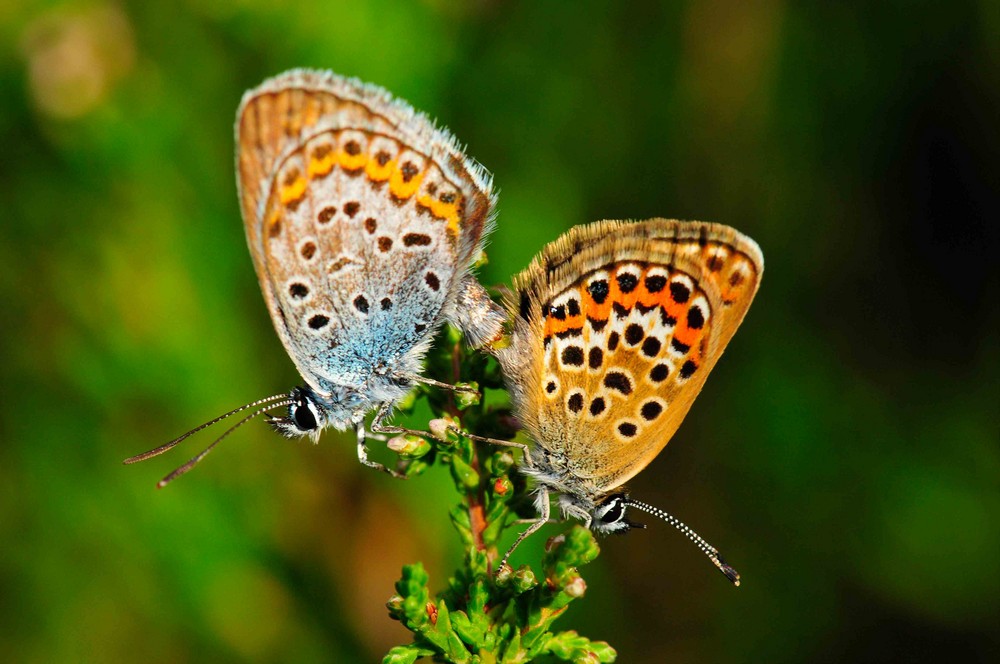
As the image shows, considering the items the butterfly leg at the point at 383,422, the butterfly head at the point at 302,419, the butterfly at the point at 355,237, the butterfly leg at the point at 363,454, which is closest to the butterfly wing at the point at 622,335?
the butterfly at the point at 355,237

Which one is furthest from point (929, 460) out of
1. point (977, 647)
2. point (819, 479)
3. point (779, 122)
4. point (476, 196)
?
point (476, 196)

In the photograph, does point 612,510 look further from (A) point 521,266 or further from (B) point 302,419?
(A) point 521,266

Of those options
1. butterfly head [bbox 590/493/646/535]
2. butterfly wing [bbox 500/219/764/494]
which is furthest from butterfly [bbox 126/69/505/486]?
butterfly head [bbox 590/493/646/535]

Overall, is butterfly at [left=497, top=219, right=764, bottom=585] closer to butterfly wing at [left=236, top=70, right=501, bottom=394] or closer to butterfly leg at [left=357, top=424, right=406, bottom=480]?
butterfly wing at [left=236, top=70, right=501, bottom=394]

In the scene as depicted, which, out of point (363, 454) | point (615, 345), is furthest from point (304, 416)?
point (615, 345)

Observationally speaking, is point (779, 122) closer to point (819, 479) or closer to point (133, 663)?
point (819, 479)

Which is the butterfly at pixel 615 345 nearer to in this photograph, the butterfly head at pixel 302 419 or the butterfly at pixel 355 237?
the butterfly at pixel 355 237
